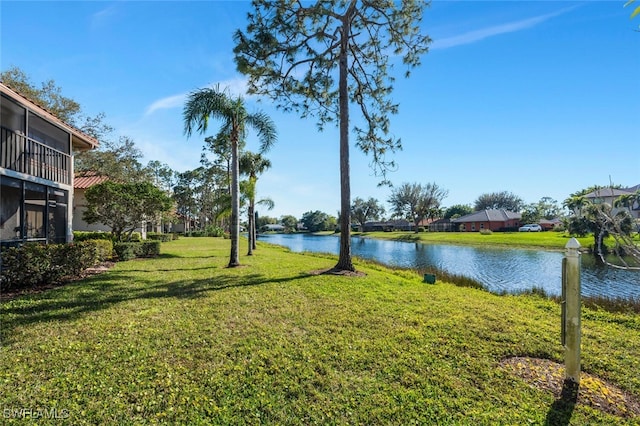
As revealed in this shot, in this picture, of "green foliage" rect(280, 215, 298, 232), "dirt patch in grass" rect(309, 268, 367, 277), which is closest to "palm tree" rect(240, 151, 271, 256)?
"dirt patch in grass" rect(309, 268, 367, 277)

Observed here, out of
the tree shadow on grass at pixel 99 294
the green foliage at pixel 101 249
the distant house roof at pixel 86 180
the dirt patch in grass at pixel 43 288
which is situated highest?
the distant house roof at pixel 86 180

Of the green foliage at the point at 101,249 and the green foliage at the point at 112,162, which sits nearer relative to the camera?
the green foliage at the point at 101,249

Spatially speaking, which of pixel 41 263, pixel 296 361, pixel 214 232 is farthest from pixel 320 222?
pixel 296 361

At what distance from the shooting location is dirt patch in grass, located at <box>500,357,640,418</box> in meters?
3.30

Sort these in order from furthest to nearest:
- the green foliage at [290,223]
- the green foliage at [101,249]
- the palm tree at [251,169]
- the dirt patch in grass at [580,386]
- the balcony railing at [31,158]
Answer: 1. the green foliage at [290,223]
2. the palm tree at [251,169]
3. the green foliage at [101,249]
4. the balcony railing at [31,158]
5. the dirt patch in grass at [580,386]

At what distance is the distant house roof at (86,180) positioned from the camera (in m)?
22.6

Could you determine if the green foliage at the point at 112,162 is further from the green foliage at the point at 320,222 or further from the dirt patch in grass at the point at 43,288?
the green foliage at the point at 320,222

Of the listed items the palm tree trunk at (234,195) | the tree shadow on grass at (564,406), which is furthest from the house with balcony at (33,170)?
the tree shadow on grass at (564,406)

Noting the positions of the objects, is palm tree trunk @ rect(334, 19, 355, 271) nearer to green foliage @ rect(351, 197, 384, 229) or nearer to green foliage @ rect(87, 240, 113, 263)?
green foliage @ rect(87, 240, 113, 263)

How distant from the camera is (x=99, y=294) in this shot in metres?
7.17

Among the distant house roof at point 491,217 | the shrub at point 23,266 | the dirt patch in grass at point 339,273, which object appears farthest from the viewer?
the distant house roof at point 491,217

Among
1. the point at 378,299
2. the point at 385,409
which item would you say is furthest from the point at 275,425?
the point at 378,299

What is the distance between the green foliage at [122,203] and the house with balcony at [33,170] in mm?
925

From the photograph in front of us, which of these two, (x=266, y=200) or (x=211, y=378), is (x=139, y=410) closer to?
(x=211, y=378)
